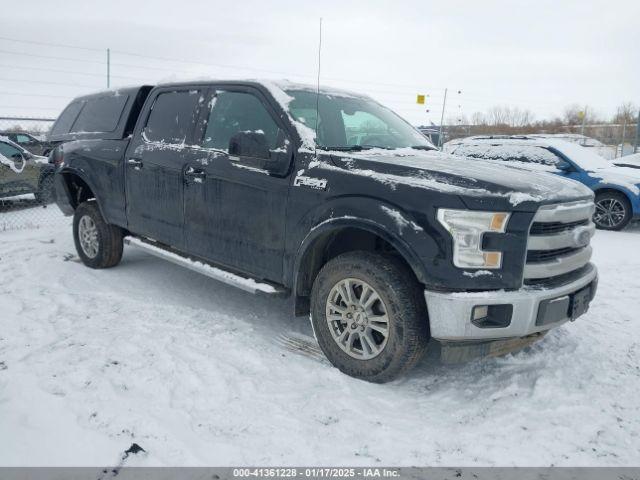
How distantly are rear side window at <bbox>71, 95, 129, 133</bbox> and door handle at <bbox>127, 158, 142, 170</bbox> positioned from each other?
62cm

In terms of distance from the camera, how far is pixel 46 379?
2980 mm

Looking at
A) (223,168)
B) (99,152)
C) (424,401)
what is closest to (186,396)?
(424,401)

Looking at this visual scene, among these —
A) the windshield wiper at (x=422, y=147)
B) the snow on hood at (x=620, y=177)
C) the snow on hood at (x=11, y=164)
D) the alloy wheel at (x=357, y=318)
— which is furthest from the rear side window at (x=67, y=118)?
the snow on hood at (x=620, y=177)

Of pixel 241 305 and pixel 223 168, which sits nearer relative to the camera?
pixel 223 168

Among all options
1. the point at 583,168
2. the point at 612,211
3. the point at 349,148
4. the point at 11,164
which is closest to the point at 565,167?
the point at 583,168

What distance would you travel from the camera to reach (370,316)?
3.04 m

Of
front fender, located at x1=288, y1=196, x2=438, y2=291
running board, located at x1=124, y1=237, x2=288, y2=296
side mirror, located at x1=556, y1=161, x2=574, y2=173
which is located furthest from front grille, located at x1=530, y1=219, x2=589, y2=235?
side mirror, located at x1=556, y1=161, x2=574, y2=173

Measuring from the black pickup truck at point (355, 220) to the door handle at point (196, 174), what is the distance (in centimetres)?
1

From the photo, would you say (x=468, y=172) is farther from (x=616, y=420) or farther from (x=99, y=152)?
(x=99, y=152)

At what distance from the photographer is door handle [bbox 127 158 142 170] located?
180 inches

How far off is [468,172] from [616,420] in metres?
1.64

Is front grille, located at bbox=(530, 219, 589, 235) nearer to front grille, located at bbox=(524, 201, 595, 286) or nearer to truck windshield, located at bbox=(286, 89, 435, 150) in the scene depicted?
front grille, located at bbox=(524, 201, 595, 286)

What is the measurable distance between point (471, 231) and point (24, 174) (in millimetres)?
7973

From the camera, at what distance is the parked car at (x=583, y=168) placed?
861cm
